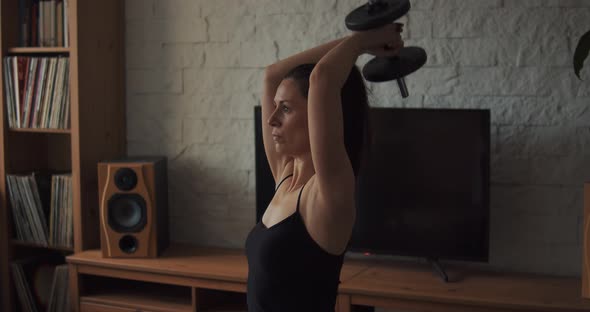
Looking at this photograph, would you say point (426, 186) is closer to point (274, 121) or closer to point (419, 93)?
point (419, 93)

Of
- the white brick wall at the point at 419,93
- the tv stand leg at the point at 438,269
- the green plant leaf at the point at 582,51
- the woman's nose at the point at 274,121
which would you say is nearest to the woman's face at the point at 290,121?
the woman's nose at the point at 274,121

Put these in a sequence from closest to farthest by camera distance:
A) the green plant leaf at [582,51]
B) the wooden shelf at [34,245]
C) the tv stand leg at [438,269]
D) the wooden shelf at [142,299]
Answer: the green plant leaf at [582,51] < the tv stand leg at [438,269] < the wooden shelf at [142,299] < the wooden shelf at [34,245]

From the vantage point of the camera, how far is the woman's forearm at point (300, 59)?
1795 millimetres

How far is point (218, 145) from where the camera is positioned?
329 cm

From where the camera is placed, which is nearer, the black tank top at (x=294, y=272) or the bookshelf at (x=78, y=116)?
the black tank top at (x=294, y=272)

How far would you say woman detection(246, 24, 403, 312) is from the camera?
4.91 ft

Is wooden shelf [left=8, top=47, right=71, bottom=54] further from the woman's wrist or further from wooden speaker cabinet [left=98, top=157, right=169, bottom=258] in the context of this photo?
the woman's wrist

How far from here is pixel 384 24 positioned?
1.48 meters

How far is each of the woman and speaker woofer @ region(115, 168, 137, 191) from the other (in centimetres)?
147

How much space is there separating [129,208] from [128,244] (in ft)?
0.49

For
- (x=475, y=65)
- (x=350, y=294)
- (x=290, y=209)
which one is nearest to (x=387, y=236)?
(x=350, y=294)

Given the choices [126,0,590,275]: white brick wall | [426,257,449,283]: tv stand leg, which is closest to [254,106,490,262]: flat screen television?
[426,257,449,283]: tv stand leg

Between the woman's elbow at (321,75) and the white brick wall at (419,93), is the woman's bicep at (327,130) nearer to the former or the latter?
the woman's elbow at (321,75)

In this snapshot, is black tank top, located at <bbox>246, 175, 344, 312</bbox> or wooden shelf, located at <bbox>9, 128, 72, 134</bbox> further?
wooden shelf, located at <bbox>9, 128, 72, 134</bbox>
